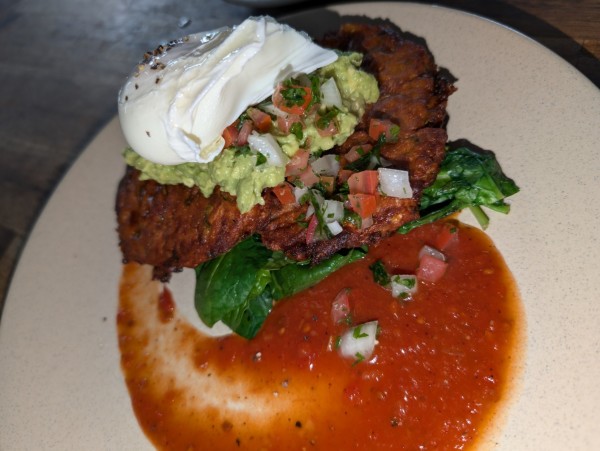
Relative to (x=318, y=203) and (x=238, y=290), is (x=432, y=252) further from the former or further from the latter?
(x=238, y=290)

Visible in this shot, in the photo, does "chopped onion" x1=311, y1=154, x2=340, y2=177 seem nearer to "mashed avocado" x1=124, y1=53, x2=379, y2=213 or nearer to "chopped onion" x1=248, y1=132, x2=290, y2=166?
"mashed avocado" x1=124, y1=53, x2=379, y2=213

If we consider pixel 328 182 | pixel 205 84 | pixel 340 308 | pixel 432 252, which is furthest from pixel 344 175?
pixel 205 84

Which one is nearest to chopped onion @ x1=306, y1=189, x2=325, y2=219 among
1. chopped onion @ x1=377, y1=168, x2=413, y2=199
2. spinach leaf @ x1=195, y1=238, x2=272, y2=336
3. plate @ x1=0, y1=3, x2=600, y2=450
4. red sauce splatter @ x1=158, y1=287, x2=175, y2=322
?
chopped onion @ x1=377, y1=168, x2=413, y2=199

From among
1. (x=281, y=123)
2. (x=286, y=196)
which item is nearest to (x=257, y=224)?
(x=286, y=196)

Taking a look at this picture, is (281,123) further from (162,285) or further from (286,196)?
(162,285)

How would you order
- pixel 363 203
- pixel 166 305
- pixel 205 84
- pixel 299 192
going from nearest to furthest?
1. pixel 205 84
2. pixel 363 203
3. pixel 299 192
4. pixel 166 305

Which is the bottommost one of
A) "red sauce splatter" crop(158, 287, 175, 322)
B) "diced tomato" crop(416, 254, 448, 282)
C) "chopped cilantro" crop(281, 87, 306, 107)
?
"red sauce splatter" crop(158, 287, 175, 322)

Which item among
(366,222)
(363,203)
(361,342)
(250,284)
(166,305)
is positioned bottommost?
(166,305)
